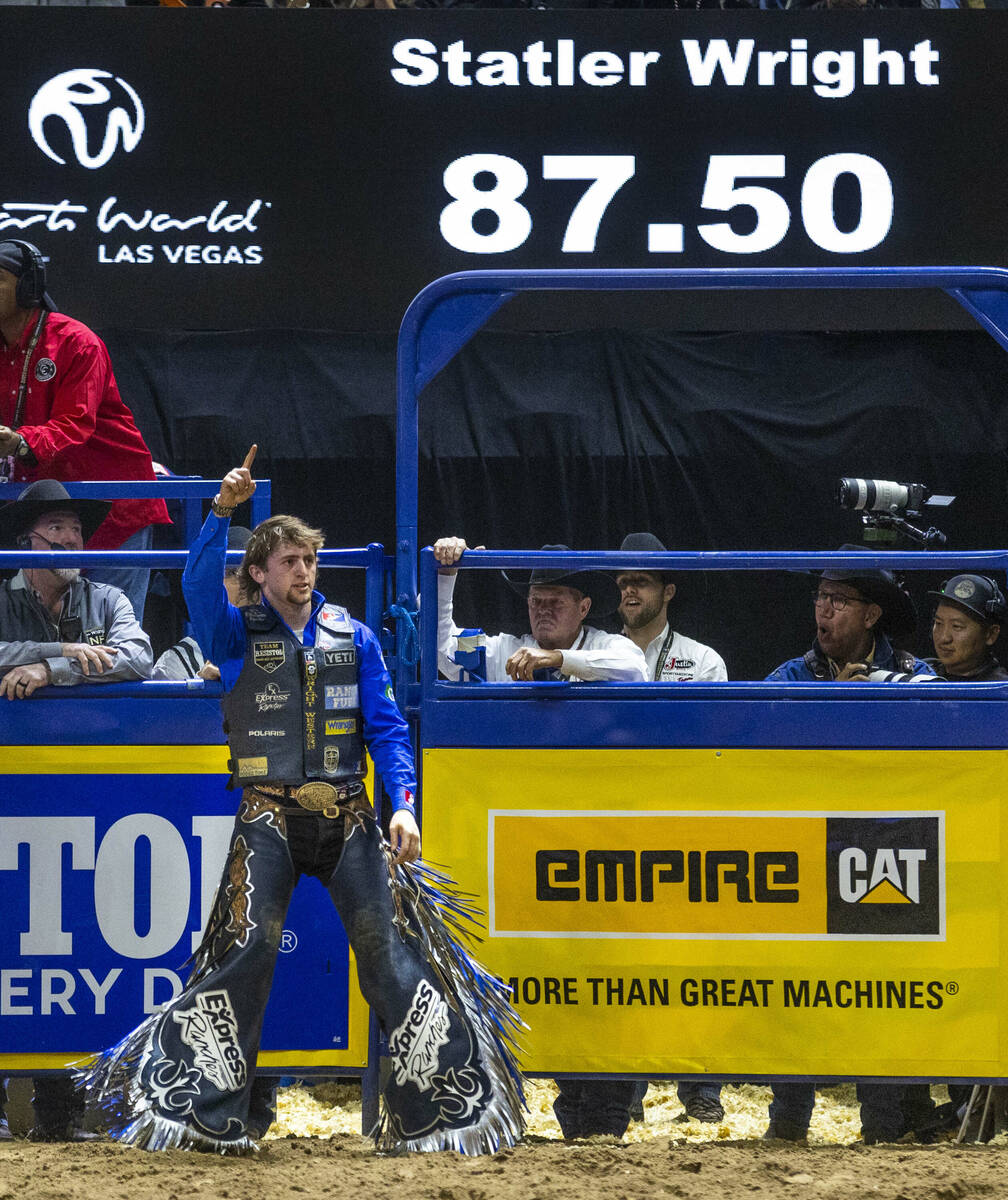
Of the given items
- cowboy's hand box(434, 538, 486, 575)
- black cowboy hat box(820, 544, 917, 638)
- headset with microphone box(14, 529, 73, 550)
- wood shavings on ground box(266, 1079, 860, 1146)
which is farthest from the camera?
wood shavings on ground box(266, 1079, 860, 1146)

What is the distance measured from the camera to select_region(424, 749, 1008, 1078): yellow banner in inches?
178

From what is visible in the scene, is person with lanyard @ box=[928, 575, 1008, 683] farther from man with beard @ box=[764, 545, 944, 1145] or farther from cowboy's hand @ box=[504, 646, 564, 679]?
cowboy's hand @ box=[504, 646, 564, 679]

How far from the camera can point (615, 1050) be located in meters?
4.57

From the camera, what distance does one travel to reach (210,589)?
13.7 feet

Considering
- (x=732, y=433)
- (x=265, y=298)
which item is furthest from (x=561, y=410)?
(x=265, y=298)

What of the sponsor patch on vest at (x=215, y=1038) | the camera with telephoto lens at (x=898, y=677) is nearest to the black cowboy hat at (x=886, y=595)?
the camera with telephoto lens at (x=898, y=677)

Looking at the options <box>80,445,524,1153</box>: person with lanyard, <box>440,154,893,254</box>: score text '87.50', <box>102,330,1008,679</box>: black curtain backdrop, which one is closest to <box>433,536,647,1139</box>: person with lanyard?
<box>80,445,524,1153</box>: person with lanyard

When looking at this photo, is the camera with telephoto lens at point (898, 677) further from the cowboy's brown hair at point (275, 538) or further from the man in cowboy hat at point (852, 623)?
the cowboy's brown hair at point (275, 538)

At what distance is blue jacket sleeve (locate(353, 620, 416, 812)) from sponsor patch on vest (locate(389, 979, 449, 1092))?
568 mm

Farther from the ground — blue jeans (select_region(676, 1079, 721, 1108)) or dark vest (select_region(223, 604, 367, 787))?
dark vest (select_region(223, 604, 367, 787))

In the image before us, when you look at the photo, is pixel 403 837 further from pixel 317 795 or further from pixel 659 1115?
pixel 659 1115

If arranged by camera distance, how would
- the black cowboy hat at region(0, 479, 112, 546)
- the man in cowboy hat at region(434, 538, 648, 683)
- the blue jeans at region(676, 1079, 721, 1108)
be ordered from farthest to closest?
the blue jeans at region(676, 1079, 721, 1108)
the black cowboy hat at region(0, 479, 112, 546)
the man in cowboy hat at region(434, 538, 648, 683)

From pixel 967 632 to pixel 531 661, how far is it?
1.77 m

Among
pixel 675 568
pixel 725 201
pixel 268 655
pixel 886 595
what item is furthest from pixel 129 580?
pixel 725 201
